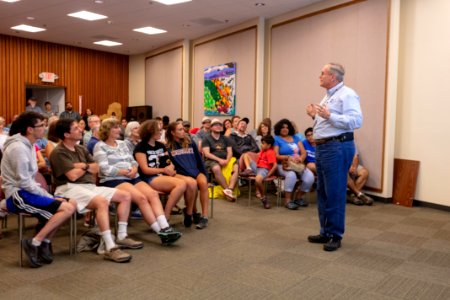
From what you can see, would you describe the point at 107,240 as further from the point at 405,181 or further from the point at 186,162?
the point at 405,181

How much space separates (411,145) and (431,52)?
1349 millimetres

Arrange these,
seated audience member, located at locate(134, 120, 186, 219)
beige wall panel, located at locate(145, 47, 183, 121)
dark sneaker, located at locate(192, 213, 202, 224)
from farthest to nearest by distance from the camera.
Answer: beige wall panel, located at locate(145, 47, 183, 121)
dark sneaker, located at locate(192, 213, 202, 224)
seated audience member, located at locate(134, 120, 186, 219)

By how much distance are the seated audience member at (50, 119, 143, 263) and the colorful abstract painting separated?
609cm

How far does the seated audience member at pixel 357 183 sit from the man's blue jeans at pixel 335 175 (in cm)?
251

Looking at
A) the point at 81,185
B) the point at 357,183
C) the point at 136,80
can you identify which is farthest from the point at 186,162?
the point at 136,80

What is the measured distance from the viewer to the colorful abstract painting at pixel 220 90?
9.45 metres

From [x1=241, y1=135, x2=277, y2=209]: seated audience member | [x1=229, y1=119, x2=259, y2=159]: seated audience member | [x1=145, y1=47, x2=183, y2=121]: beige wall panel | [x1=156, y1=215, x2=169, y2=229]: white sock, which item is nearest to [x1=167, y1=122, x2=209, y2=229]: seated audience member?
[x1=156, y1=215, x2=169, y2=229]: white sock

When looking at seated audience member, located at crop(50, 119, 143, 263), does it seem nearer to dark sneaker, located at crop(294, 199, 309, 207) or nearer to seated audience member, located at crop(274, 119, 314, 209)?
seated audience member, located at crop(274, 119, 314, 209)

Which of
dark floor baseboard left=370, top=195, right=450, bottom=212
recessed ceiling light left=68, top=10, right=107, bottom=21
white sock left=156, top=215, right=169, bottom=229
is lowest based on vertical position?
dark floor baseboard left=370, top=195, right=450, bottom=212

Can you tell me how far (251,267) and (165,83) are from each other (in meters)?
9.40

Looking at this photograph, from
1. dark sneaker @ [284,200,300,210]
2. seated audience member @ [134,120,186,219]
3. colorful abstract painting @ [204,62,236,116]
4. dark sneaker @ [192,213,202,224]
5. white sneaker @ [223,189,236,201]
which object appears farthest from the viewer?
colorful abstract painting @ [204,62,236,116]

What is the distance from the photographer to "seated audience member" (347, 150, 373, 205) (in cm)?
605

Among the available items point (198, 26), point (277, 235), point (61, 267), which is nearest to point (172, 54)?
point (198, 26)

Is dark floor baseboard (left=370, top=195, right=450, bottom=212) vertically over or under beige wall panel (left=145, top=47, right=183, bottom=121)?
under
